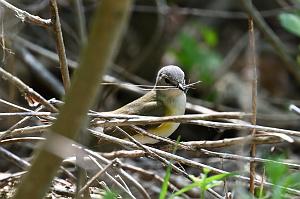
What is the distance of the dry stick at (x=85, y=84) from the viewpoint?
5.15 feet

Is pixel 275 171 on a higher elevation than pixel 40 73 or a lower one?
lower

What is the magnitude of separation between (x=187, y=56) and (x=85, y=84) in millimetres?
5501

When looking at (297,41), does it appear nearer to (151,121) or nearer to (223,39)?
(223,39)

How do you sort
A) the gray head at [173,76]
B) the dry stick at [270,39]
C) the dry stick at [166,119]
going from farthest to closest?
the gray head at [173,76] < the dry stick at [270,39] < the dry stick at [166,119]

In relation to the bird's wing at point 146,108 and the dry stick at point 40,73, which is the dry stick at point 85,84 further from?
the dry stick at point 40,73

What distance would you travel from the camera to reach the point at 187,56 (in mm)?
7105

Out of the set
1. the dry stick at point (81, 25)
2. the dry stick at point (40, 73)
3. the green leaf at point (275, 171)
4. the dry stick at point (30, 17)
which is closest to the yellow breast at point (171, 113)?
the dry stick at point (81, 25)

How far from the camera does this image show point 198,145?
3172 millimetres

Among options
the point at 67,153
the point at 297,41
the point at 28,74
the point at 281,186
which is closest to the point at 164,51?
the point at 28,74

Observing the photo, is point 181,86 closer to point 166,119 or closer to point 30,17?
point 30,17

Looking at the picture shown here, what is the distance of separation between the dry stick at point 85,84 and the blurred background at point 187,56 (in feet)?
11.9

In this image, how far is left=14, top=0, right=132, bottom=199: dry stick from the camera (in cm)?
157

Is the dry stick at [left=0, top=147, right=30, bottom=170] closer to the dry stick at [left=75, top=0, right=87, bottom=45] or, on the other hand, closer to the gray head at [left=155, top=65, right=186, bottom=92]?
the dry stick at [left=75, top=0, right=87, bottom=45]

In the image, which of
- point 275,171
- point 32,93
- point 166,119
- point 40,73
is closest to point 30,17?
point 32,93
